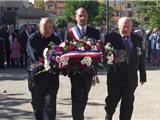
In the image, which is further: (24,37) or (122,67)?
(24,37)

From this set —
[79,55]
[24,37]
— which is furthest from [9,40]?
[79,55]

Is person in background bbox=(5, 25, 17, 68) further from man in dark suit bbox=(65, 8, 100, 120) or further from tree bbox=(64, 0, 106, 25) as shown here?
tree bbox=(64, 0, 106, 25)

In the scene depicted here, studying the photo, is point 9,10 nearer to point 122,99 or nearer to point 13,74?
point 13,74

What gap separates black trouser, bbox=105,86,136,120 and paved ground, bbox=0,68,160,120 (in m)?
1.14

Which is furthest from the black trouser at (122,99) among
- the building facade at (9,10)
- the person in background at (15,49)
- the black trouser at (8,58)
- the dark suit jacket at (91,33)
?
the building facade at (9,10)

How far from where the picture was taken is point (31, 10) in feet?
262

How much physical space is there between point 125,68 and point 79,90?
86cm

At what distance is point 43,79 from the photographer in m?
8.32

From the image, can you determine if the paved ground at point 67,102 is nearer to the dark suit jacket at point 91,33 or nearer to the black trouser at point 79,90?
the black trouser at point 79,90

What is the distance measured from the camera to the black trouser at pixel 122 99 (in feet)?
28.6

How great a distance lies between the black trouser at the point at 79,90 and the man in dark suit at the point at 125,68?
440 millimetres

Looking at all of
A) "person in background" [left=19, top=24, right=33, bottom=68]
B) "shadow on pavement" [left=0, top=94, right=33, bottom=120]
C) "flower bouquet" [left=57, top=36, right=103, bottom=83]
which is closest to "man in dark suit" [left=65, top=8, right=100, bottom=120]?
"flower bouquet" [left=57, top=36, right=103, bottom=83]

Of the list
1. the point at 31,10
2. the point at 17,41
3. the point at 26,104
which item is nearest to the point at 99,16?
the point at 31,10

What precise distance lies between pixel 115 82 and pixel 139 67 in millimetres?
555
